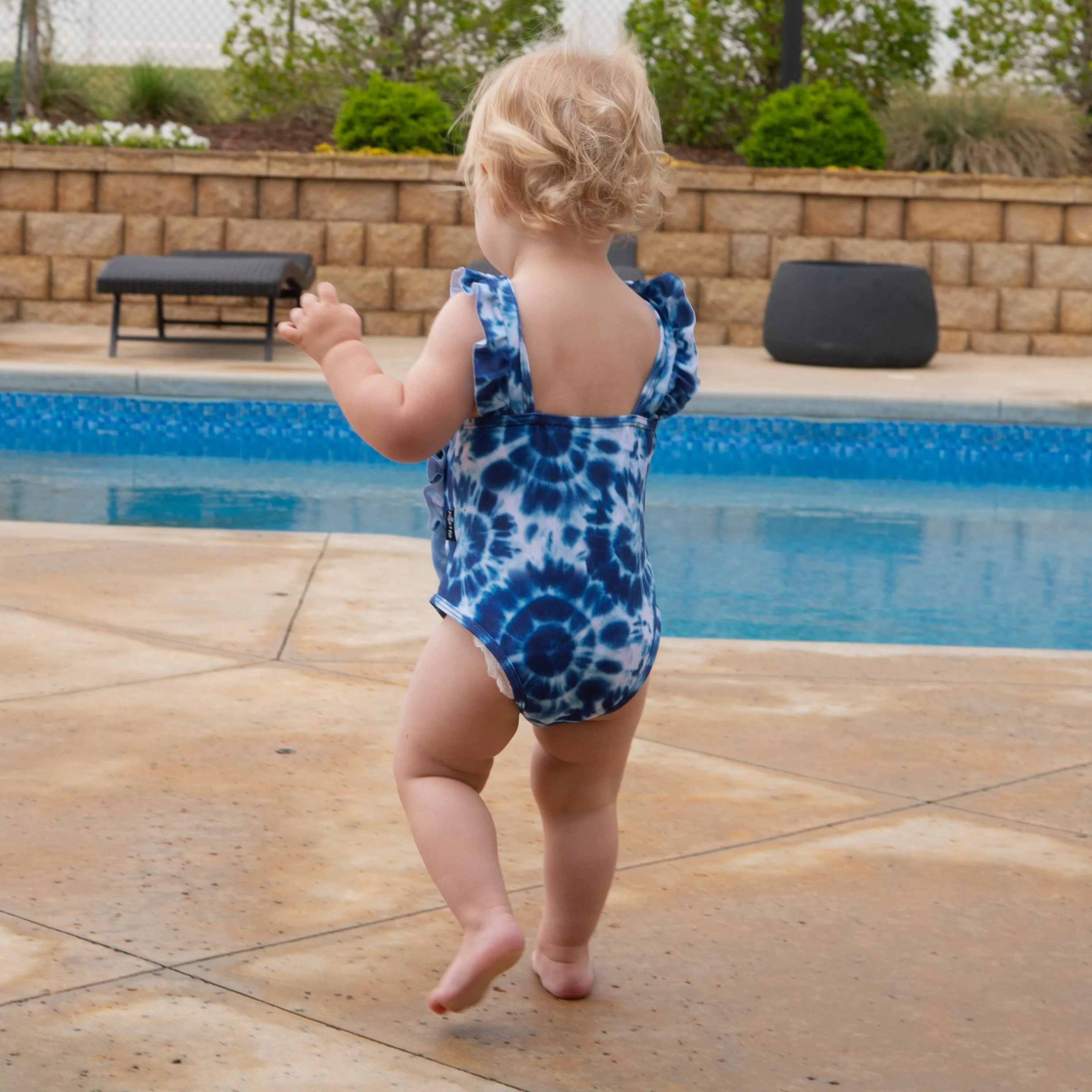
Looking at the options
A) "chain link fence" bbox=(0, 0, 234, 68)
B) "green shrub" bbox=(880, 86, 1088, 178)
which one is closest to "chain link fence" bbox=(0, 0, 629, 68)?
"chain link fence" bbox=(0, 0, 234, 68)

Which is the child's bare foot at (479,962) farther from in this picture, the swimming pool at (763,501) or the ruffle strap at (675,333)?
the swimming pool at (763,501)

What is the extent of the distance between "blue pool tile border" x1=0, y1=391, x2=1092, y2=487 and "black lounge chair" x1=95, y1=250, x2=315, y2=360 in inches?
39.6

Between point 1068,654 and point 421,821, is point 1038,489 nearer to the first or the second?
point 1068,654

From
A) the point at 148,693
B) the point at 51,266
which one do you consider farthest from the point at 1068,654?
the point at 51,266

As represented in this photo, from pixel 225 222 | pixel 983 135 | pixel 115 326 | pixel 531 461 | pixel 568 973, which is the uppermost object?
pixel 983 135

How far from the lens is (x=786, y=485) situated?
7.97m

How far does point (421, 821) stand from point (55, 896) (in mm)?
623

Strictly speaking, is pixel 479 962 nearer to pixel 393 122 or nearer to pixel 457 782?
pixel 457 782

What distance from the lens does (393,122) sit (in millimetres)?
12227

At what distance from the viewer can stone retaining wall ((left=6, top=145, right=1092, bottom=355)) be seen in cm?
1186

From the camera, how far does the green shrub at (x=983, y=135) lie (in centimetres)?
1251

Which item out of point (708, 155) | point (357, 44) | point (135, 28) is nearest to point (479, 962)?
point (708, 155)

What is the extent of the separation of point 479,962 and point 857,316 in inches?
357

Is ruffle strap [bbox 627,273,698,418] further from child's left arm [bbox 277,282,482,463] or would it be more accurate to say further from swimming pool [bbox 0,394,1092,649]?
swimming pool [bbox 0,394,1092,649]
